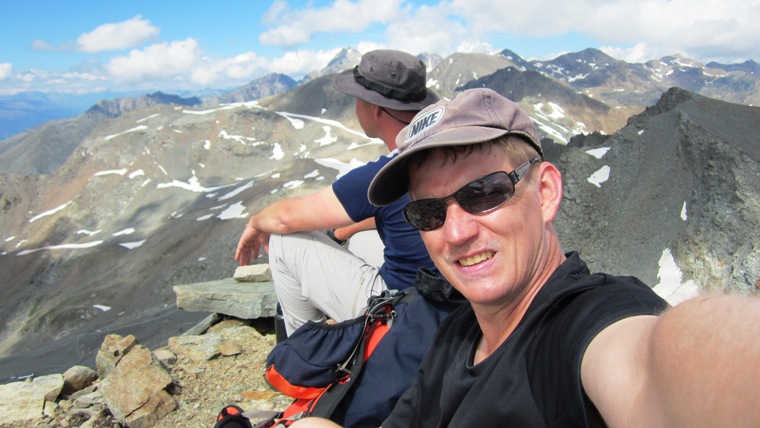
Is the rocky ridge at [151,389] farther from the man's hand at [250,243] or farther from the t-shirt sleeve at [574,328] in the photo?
the t-shirt sleeve at [574,328]

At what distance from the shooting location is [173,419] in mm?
6035

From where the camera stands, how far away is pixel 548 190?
8.41 feet

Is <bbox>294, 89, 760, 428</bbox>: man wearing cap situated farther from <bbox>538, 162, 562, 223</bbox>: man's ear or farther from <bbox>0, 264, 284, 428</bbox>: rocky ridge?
<bbox>0, 264, 284, 428</bbox>: rocky ridge

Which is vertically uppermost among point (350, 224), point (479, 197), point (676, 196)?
point (479, 197)

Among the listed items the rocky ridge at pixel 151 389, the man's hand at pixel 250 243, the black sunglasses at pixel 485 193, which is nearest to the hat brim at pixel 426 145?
the black sunglasses at pixel 485 193

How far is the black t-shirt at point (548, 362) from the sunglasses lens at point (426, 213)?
70cm

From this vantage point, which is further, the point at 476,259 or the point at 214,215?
the point at 214,215

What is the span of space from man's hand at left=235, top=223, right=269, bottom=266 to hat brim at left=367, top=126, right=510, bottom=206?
3366mm

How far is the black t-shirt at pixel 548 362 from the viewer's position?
1.62 meters

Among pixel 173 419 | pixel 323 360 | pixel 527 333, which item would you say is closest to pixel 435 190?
pixel 527 333

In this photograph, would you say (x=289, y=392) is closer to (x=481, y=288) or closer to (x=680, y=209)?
(x=481, y=288)

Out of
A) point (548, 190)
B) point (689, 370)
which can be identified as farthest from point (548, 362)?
point (548, 190)

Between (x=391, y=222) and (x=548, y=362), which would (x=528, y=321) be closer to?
(x=548, y=362)

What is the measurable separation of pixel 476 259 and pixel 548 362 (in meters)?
0.81
